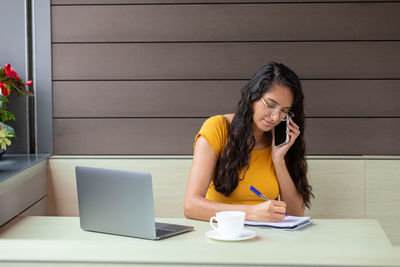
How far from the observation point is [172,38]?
2818mm

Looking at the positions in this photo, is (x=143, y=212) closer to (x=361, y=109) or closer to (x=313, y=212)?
(x=313, y=212)

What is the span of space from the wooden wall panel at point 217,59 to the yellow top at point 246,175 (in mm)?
697

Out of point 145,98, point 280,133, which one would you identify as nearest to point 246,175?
point 280,133

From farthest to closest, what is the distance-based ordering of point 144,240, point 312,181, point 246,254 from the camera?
point 312,181, point 144,240, point 246,254

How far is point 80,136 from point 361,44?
1.67m

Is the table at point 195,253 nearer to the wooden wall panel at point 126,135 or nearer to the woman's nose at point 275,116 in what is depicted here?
the woman's nose at point 275,116

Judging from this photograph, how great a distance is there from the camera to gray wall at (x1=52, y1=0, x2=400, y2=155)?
2789mm

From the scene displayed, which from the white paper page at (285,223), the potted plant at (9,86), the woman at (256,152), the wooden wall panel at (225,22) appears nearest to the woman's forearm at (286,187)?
the woman at (256,152)

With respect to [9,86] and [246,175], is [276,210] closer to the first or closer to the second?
[246,175]

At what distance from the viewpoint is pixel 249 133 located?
216 cm

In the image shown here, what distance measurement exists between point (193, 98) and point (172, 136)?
25 centimetres

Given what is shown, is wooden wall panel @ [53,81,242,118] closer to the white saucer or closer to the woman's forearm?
the woman's forearm

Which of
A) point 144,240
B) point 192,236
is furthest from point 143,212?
point 192,236

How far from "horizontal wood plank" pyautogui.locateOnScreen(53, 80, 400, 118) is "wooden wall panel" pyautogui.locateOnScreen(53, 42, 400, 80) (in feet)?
0.15
